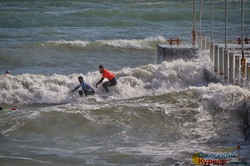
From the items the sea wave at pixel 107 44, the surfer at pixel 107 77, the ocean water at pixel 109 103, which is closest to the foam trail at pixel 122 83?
the ocean water at pixel 109 103

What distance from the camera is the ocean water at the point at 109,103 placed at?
→ 45.4ft

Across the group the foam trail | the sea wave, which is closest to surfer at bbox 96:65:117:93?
the foam trail

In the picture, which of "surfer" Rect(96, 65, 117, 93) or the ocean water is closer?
the ocean water

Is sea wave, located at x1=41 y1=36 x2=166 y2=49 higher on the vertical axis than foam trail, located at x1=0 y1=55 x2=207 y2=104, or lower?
lower

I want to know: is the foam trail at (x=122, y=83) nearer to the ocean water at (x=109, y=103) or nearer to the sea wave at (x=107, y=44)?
the ocean water at (x=109, y=103)

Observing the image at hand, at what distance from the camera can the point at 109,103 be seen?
17938 mm

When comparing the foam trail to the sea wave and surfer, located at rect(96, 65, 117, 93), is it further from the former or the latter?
the sea wave

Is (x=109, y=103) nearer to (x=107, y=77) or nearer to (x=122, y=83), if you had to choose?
(x=107, y=77)

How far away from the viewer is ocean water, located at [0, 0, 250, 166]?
1383 centimetres

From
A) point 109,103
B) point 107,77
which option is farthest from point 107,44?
point 109,103

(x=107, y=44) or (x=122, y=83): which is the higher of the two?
(x=122, y=83)

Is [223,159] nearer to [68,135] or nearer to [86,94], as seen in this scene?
[68,135]

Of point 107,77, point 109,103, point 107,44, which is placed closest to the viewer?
point 109,103

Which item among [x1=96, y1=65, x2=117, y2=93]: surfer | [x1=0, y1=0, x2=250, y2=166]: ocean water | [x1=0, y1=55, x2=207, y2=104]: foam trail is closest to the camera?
[x1=0, y1=0, x2=250, y2=166]: ocean water
